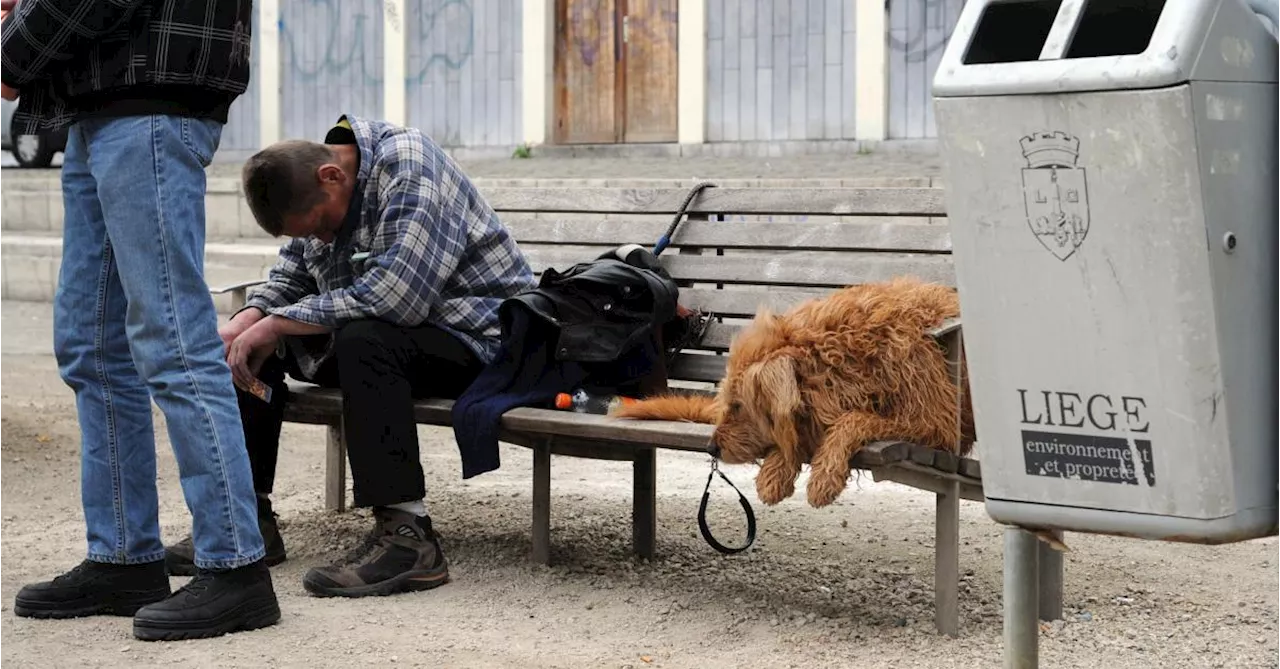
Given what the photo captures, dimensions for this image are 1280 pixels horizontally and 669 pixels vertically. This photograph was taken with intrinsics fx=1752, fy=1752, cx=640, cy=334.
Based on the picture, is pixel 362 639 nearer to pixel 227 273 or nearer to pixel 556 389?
pixel 556 389

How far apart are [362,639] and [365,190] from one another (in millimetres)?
1257

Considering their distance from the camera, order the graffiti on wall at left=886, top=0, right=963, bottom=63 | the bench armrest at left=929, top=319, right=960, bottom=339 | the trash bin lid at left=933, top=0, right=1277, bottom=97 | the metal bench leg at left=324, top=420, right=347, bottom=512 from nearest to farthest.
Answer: the trash bin lid at left=933, top=0, right=1277, bottom=97
the bench armrest at left=929, top=319, right=960, bottom=339
the metal bench leg at left=324, top=420, right=347, bottom=512
the graffiti on wall at left=886, top=0, right=963, bottom=63

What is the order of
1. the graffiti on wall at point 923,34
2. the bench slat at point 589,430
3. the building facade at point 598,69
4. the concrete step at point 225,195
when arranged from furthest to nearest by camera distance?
the building facade at point 598,69 → the graffiti on wall at point 923,34 → the concrete step at point 225,195 → the bench slat at point 589,430

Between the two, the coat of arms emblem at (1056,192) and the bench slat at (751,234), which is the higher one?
the coat of arms emblem at (1056,192)

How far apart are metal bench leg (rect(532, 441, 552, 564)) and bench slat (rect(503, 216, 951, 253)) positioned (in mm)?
862

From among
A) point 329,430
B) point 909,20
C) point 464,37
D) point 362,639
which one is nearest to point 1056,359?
Answer: point 362,639

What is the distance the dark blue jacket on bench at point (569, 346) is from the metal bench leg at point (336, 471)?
100 cm

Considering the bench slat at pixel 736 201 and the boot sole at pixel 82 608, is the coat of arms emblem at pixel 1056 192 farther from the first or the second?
the boot sole at pixel 82 608

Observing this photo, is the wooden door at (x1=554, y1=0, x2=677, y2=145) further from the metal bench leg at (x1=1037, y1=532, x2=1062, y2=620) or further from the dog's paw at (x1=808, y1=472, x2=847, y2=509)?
the dog's paw at (x1=808, y1=472, x2=847, y2=509)

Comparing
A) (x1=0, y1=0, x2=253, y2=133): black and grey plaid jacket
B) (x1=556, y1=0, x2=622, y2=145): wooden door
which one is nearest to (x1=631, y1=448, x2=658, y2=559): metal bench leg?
(x1=0, y1=0, x2=253, y2=133): black and grey plaid jacket

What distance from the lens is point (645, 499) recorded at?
4.86 metres

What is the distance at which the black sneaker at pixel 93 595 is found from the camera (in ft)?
13.4

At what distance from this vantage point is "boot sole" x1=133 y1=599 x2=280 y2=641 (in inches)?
151

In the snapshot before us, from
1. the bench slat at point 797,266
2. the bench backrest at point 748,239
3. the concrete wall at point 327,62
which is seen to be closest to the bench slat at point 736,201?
the bench backrest at point 748,239
